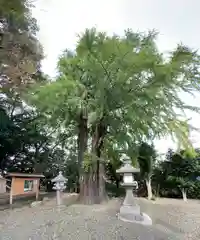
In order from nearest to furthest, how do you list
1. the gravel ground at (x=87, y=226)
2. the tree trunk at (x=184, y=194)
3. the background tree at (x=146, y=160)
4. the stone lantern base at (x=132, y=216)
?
the gravel ground at (x=87, y=226), the stone lantern base at (x=132, y=216), the tree trunk at (x=184, y=194), the background tree at (x=146, y=160)

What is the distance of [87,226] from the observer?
393 centimetres

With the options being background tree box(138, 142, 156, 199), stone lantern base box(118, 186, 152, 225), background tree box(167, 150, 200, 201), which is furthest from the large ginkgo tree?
background tree box(167, 150, 200, 201)

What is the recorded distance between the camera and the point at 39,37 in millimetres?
8172

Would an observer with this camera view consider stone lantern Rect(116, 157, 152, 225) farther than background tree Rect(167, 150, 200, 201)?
No

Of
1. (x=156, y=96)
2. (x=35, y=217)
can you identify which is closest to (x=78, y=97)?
(x=156, y=96)

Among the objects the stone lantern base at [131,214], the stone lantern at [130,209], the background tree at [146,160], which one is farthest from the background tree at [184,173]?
the stone lantern base at [131,214]

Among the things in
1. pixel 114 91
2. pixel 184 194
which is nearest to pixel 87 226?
pixel 114 91

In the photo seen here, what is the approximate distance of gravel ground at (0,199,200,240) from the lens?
3.45 m

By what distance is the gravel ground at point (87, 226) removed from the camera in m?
3.45

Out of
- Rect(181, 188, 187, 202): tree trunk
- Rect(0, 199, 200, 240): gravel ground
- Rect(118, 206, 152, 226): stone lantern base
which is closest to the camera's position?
Rect(0, 199, 200, 240): gravel ground

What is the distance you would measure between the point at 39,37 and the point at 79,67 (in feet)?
8.82

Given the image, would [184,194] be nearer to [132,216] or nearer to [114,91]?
[132,216]

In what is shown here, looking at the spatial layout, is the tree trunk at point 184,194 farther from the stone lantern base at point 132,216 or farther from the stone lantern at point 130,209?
the stone lantern base at point 132,216

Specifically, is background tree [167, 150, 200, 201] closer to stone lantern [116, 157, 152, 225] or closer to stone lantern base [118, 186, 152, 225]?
stone lantern [116, 157, 152, 225]
